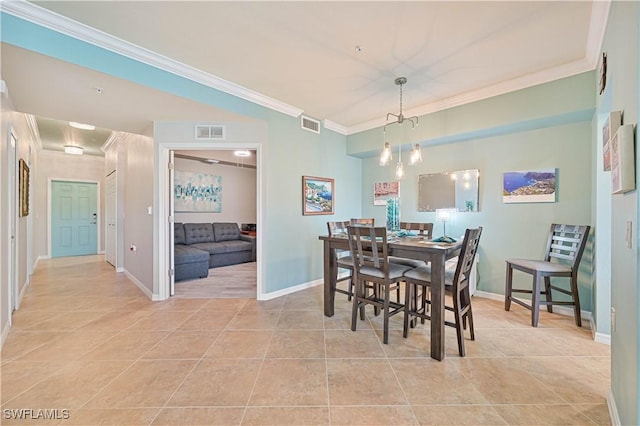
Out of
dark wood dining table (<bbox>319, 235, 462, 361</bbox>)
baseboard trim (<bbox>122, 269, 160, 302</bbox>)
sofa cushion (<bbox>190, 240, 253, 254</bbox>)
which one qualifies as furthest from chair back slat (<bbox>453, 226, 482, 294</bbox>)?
sofa cushion (<bbox>190, 240, 253, 254</bbox>)

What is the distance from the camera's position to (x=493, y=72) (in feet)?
9.33

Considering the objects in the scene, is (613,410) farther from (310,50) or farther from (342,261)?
(310,50)

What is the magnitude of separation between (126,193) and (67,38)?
328 cm

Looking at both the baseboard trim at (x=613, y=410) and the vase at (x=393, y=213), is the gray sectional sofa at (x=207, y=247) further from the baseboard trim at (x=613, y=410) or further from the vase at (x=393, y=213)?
the baseboard trim at (x=613, y=410)

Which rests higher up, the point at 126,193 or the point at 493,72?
the point at 493,72

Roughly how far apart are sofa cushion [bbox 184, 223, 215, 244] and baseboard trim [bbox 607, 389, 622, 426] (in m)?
6.25

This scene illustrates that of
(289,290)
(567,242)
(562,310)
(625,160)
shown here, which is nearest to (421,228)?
(567,242)

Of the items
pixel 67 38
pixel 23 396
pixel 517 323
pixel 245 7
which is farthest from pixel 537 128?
pixel 23 396

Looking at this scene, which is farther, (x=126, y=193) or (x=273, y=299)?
(x=126, y=193)

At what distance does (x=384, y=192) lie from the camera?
4793 mm

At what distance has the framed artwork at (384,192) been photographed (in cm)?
462

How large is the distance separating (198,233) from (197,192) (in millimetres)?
1066

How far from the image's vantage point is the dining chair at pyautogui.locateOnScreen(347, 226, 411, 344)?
2400 millimetres

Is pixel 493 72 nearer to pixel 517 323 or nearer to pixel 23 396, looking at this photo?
pixel 517 323
